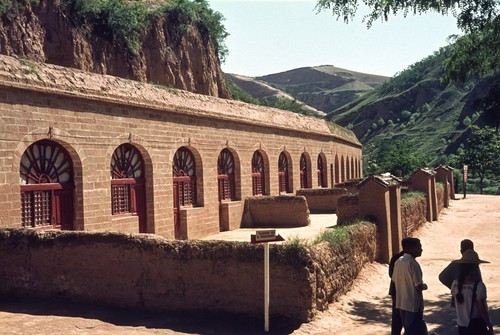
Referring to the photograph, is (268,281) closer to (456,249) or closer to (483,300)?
(483,300)

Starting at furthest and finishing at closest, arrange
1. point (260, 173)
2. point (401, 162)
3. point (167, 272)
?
point (401, 162) → point (260, 173) → point (167, 272)

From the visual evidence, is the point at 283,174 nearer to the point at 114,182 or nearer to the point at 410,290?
the point at 114,182

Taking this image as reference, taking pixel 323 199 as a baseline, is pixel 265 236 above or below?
above

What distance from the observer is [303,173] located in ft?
92.9

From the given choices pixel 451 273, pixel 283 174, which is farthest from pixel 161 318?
pixel 283 174

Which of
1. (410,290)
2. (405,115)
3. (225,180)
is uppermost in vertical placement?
(405,115)

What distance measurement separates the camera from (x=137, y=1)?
37.2m

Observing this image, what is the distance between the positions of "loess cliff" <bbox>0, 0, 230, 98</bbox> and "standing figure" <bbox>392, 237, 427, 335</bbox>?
22214mm

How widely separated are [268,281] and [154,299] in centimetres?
206

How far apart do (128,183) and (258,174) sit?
8929 millimetres

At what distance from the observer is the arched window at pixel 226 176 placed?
19828 millimetres

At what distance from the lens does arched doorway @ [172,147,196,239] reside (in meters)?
17.0

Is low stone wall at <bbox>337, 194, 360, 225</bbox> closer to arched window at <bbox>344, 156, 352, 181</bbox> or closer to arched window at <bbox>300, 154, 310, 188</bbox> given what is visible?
arched window at <bbox>300, 154, 310, 188</bbox>

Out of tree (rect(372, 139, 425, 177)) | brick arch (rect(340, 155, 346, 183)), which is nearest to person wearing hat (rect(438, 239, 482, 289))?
brick arch (rect(340, 155, 346, 183))
